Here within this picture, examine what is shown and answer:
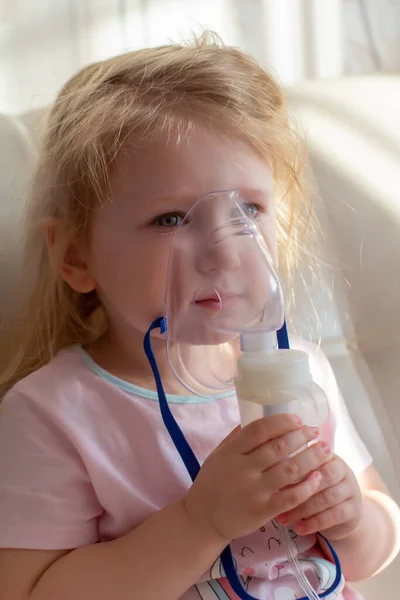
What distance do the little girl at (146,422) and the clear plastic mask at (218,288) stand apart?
0.15ft

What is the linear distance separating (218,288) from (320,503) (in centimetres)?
25

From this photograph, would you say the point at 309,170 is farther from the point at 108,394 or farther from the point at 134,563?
the point at 134,563

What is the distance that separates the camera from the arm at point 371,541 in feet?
3.14

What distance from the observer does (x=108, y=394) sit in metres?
0.97

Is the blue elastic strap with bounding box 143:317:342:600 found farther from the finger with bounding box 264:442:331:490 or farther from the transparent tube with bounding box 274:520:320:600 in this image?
the finger with bounding box 264:442:331:490

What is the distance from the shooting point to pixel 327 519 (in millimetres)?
815

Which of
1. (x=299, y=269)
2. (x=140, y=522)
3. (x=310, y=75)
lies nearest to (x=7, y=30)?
(x=310, y=75)

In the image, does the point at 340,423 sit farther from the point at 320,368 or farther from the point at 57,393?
the point at 57,393

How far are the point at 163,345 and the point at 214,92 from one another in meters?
0.32

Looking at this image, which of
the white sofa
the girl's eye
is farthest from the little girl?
the white sofa

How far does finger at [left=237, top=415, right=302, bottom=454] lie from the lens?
0.72 metres

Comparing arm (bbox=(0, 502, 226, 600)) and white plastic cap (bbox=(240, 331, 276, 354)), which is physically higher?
white plastic cap (bbox=(240, 331, 276, 354))

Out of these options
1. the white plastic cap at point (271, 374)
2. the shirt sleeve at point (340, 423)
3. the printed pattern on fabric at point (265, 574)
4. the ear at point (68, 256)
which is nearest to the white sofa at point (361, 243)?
the shirt sleeve at point (340, 423)

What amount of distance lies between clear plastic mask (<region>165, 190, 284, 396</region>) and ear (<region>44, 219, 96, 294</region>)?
186mm
